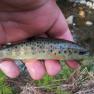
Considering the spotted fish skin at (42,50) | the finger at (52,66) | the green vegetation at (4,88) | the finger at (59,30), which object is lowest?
the green vegetation at (4,88)

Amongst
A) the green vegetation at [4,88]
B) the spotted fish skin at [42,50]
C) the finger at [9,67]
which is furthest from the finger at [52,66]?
the green vegetation at [4,88]

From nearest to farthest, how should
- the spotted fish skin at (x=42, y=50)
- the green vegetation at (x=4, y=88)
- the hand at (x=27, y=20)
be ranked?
1. the spotted fish skin at (x=42, y=50)
2. the hand at (x=27, y=20)
3. the green vegetation at (x=4, y=88)

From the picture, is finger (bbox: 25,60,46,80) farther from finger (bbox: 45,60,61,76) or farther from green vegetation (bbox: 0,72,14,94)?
green vegetation (bbox: 0,72,14,94)

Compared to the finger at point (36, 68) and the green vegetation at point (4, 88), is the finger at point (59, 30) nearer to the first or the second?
the finger at point (36, 68)

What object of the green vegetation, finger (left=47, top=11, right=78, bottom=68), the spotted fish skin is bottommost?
the green vegetation

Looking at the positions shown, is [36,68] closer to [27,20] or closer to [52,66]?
[52,66]

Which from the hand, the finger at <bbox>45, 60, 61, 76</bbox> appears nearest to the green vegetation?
the hand

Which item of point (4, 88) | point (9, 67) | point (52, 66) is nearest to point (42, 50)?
point (52, 66)

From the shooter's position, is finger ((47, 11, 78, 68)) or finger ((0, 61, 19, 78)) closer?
finger ((0, 61, 19, 78))
